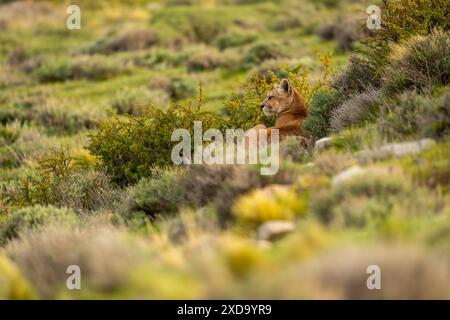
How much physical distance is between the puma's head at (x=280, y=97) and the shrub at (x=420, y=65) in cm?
163

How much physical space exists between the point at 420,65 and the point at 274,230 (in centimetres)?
512

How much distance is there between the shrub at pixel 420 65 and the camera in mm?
10531

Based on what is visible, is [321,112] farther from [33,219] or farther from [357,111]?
[33,219]

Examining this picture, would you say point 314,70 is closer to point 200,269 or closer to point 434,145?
point 434,145

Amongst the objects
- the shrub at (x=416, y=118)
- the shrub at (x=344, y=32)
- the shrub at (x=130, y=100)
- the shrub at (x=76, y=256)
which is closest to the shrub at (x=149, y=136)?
the shrub at (x=76, y=256)

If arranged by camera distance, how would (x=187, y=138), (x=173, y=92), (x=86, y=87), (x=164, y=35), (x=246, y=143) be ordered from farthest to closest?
(x=164, y=35), (x=86, y=87), (x=173, y=92), (x=187, y=138), (x=246, y=143)

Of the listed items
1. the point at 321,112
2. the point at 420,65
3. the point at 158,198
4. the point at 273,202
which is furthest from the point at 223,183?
the point at 420,65

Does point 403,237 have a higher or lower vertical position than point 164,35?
lower

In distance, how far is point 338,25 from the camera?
28.0 meters

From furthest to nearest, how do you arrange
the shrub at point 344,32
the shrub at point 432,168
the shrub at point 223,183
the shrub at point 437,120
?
the shrub at point 344,32
the shrub at point 437,120
the shrub at point 223,183
the shrub at point 432,168

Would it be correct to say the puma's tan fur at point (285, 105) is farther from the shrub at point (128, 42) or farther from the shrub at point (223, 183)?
the shrub at point (128, 42)

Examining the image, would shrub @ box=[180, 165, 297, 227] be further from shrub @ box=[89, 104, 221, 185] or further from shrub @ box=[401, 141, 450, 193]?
shrub @ box=[89, 104, 221, 185]

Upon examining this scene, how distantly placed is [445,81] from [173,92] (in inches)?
523

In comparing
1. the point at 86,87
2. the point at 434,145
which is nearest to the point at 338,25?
the point at 86,87
